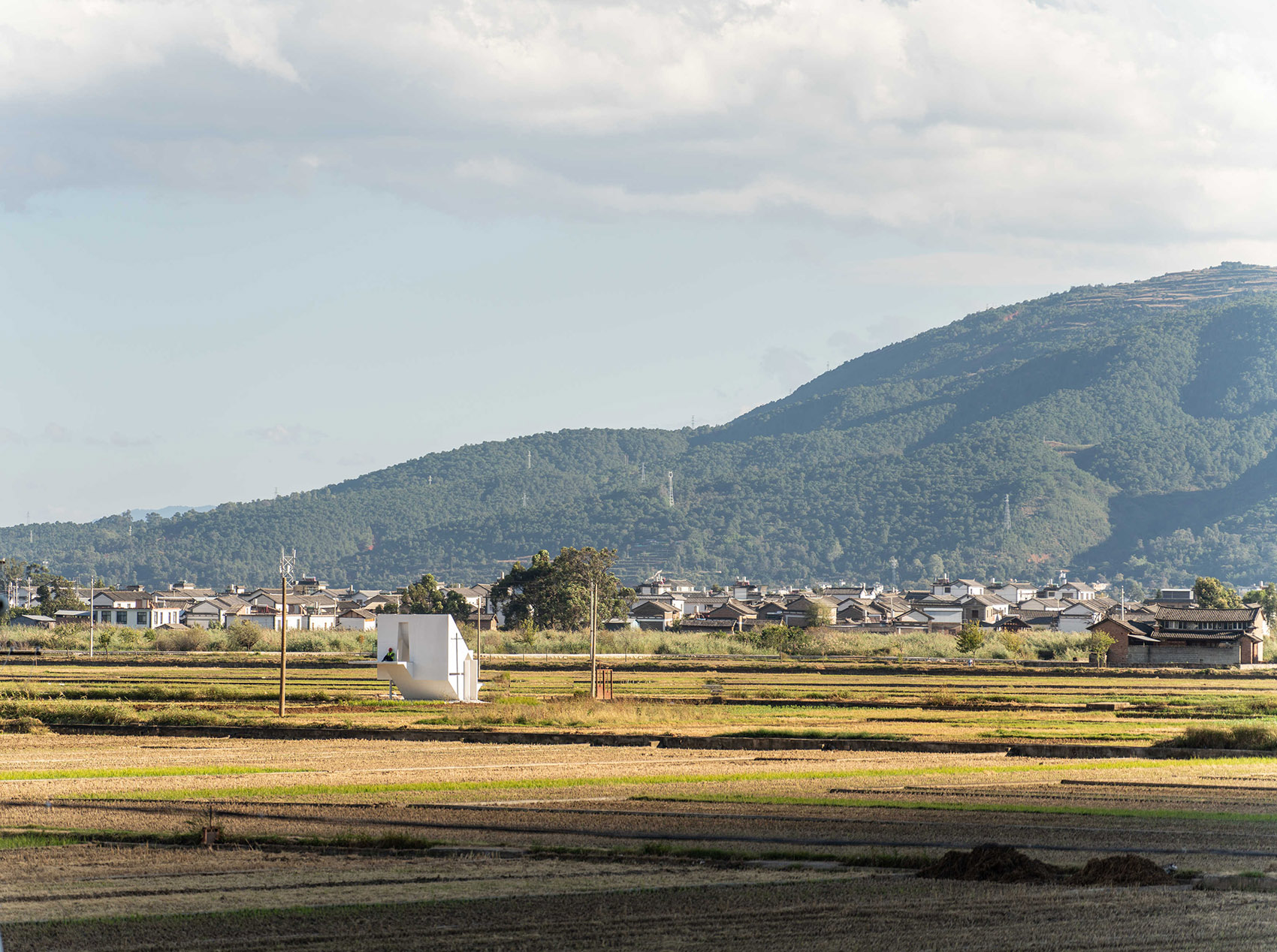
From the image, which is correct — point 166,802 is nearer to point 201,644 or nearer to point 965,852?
point 965,852

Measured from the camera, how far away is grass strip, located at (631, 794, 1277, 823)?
22.0m

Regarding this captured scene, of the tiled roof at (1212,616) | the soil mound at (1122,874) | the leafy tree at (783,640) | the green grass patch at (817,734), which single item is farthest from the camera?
the leafy tree at (783,640)

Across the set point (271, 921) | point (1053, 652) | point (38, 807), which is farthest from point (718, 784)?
point (1053, 652)

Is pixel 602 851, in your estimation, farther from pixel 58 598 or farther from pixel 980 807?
pixel 58 598

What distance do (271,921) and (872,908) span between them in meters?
6.01

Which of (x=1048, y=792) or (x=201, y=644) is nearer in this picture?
(x=1048, y=792)

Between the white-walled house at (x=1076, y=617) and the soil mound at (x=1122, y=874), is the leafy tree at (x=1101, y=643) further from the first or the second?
the soil mound at (x=1122, y=874)

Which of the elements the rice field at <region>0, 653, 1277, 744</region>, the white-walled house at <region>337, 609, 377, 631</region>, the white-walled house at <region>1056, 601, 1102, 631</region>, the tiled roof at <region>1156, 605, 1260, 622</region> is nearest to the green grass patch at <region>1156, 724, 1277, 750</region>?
the rice field at <region>0, 653, 1277, 744</region>

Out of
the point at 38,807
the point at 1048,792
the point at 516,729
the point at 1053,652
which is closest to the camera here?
the point at 38,807

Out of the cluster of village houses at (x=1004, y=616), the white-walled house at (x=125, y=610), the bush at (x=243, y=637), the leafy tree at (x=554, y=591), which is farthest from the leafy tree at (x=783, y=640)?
the white-walled house at (x=125, y=610)

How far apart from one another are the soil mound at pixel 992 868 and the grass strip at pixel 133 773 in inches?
573

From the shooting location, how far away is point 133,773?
26906mm

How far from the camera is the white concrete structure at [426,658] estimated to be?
161 feet

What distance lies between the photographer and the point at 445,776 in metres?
26.6
